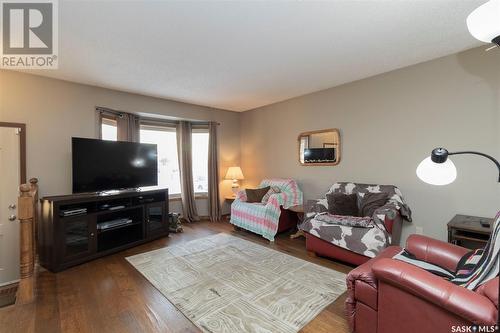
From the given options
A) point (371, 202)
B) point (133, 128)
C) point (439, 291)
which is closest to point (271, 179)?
point (371, 202)

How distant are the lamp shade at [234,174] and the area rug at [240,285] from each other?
6.49 ft

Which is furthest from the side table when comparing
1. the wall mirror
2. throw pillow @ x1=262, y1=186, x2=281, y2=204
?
throw pillow @ x1=262, y1=186, x2=281, y2=204

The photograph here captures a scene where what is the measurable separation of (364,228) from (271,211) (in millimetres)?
1472

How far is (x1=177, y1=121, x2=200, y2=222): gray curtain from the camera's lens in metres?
4.80

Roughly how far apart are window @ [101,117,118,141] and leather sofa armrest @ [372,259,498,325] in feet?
13.6

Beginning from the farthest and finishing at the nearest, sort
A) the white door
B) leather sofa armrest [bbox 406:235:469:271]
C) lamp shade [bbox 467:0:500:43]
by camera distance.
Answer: the white door < leather sofa armrest [bbox 406:235:469:271] < lamp shade [bbox 467:0:500:43]

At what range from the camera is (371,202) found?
2.99 meters

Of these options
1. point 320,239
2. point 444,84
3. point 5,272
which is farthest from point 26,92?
point 444,84

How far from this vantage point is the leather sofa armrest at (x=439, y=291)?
1002 millimetres

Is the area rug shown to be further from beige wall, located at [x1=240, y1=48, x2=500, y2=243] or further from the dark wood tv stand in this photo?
beige wall, located at [x1=240, y1=48, x2=500, y2=243]

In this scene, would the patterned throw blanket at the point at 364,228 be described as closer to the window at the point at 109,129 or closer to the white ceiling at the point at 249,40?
the white ceiling at the point at 249,40

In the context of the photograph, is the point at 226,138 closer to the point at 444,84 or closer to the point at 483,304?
the point at 444,84

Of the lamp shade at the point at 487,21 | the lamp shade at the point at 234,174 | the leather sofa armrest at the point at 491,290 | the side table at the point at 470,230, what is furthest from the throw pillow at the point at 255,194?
the lamp shade at the point at 487,21

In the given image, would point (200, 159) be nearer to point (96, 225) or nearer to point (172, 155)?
point (172, 155)
